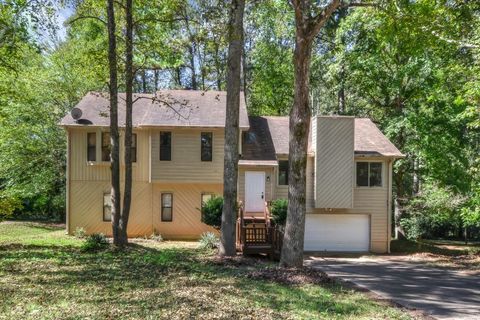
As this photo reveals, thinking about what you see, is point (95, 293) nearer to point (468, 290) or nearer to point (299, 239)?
point (299, 239)

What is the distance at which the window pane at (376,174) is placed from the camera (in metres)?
21.3

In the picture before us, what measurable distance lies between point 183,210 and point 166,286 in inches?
520

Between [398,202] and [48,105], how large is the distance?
19.7 meters

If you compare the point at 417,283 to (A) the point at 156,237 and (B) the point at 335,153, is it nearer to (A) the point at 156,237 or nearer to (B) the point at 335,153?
(B) the point at 335,153

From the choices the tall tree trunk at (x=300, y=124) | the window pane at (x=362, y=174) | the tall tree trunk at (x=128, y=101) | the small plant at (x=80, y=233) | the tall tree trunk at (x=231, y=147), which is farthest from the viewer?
the window pane at (x=362, y=174)

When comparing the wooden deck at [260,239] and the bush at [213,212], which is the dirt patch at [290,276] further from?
the bush at [213,212]

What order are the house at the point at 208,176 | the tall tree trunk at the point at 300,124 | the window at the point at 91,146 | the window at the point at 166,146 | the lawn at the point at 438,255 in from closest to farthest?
the tall tree trunk at the point at 300,124
the lawn at the point at 438,255
the house at the point at 208,176
the window at the point at 166,146
the window at the point at 91,146

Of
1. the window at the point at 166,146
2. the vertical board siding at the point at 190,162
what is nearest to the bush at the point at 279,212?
the vertical board siding at the point at 190,162

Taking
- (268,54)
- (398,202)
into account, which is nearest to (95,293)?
(398,202)

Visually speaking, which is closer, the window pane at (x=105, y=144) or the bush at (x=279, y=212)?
the bush at (x=279, y=212)

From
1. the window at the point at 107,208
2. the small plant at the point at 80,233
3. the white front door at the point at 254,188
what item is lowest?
the small plant at the point at 80,233

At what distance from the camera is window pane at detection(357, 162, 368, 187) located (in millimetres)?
21227

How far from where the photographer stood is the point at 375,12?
12367 millimetres

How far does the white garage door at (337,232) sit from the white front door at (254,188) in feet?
7.97
